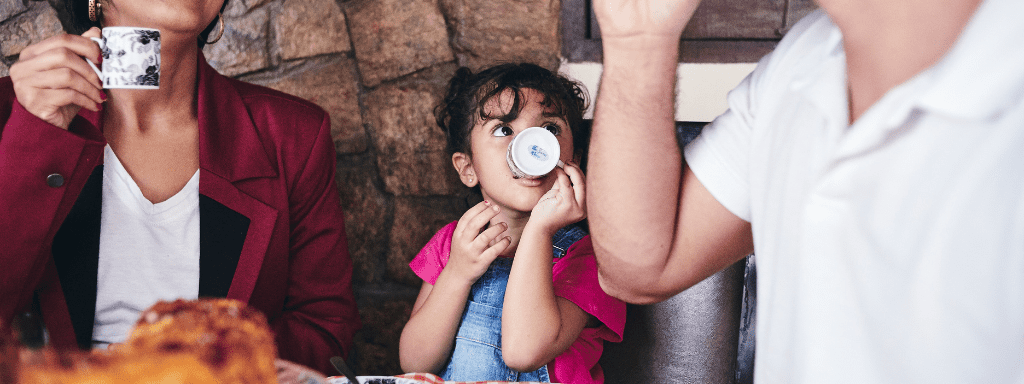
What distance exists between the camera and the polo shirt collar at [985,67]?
1.77 ft

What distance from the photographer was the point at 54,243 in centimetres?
104

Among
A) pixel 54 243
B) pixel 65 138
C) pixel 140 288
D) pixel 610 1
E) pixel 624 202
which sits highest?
pixel 610 1

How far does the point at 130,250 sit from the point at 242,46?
853mm

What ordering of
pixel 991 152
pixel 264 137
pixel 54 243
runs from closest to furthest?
pixel 991 152 < pixel 54 243 < pixel 264 137

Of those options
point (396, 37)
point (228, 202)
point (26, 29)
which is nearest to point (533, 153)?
point (228, 202)

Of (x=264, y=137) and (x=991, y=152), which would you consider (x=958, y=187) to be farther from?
(x=264, y=137)

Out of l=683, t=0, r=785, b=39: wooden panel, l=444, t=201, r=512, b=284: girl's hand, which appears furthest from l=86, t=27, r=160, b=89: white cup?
l=683, t=0, r=785, b=39: wooden panel

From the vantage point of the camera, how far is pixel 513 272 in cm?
119

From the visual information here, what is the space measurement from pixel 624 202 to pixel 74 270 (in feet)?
3.31

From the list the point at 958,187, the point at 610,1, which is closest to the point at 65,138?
the point at 610,1

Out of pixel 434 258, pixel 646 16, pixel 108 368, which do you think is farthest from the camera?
pixel 434 258

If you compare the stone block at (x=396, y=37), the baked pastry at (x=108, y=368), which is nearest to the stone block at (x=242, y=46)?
the stone block at (x=396, y=37)

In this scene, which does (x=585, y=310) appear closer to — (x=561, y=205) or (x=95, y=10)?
(x=561, y=205)

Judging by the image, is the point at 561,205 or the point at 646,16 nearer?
the point at 646,16
